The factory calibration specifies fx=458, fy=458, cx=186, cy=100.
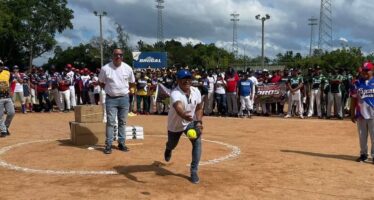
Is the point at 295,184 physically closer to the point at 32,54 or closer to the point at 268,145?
the point at 268,145

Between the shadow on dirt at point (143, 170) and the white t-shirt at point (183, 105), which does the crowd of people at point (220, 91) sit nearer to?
the shadow on dirt at point (143, 170)

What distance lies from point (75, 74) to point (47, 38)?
4311cm

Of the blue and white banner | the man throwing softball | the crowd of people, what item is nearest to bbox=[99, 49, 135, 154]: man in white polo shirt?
the man throwing softball

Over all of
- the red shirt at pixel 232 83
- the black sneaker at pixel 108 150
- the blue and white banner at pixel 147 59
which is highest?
the blue and white banner at pixel 147 59

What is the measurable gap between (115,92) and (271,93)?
39.9ft

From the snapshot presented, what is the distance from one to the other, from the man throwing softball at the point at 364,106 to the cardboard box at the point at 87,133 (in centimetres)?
596

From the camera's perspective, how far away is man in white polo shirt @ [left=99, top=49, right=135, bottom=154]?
9.92m

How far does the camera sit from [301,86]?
1958 cm

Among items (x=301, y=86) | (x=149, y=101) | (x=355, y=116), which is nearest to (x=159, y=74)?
(x=149, y=101)

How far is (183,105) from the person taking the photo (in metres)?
7.63

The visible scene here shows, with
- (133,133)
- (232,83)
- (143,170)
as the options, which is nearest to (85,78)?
(232,83)

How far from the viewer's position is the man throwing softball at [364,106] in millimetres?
9812

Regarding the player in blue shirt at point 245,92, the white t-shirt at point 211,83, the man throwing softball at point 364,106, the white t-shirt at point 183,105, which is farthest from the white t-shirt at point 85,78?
the white t-shirt at point 183,105

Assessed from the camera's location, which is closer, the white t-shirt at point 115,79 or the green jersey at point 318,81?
the white t-shirt at point 115,79
